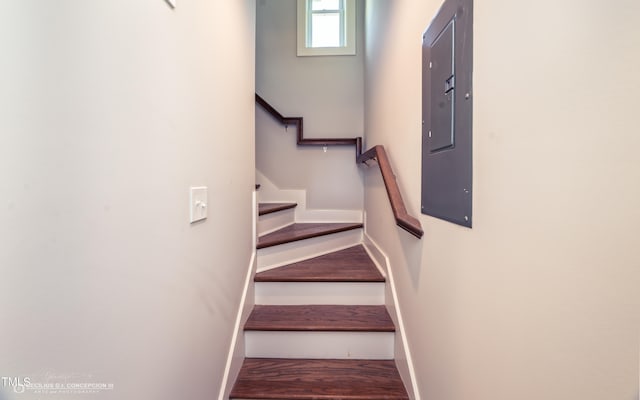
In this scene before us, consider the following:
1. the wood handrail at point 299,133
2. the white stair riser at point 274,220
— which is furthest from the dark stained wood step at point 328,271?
the wood handrail at point 299,133

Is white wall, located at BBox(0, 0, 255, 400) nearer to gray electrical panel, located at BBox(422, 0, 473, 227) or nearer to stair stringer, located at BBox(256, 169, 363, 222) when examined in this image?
gray electrical panel, located at BBox(422, 0, 473, 227)

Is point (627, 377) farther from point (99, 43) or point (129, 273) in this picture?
point (99, 43)

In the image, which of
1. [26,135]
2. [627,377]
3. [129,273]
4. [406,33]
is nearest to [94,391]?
[129,273]

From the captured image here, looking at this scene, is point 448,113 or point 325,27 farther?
point 325,27

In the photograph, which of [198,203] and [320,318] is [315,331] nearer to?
[320,318]

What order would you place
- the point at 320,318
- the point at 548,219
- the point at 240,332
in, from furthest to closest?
the point at 320,318
the point at 240,332
the point at 548,219

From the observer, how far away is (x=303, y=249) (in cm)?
206

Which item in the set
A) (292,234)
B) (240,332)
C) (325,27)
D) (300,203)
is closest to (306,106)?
(325,27)

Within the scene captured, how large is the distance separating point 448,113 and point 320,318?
121 cm

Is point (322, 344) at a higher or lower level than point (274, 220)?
lower

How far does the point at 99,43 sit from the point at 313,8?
9.49 feet

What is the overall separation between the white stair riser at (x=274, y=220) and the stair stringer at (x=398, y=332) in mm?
860

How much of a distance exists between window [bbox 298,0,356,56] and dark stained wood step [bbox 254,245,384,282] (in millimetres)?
2001

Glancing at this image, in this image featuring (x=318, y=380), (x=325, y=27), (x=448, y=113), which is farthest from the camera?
(x=325, y=27)
